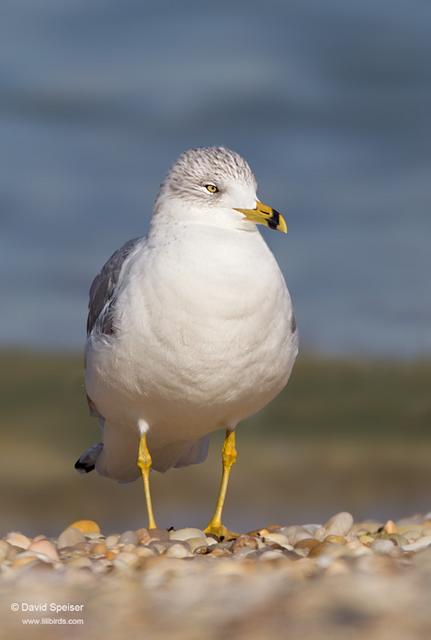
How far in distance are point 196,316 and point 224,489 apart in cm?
163

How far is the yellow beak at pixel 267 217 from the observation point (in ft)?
23.2

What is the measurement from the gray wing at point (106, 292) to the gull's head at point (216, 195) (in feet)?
1.57

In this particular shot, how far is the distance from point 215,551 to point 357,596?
190 cm

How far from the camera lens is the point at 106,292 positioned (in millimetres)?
7723

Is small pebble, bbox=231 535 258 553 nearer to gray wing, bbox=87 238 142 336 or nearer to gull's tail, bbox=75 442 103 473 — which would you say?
gray wing, bbox=87 238 142 336

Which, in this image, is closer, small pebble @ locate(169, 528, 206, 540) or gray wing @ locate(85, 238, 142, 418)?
small pebble @ locate(169, 528, 206, 540)

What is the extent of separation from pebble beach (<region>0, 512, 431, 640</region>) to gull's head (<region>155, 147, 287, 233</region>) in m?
1.92

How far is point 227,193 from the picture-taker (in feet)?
23.7

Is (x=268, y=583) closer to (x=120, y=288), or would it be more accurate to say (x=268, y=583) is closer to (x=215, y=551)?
(x=215, y=551)

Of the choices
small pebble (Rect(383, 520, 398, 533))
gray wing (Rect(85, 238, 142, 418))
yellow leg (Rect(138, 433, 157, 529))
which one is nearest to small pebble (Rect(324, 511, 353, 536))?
small pebble (Rect(383, 520, 398, 533))

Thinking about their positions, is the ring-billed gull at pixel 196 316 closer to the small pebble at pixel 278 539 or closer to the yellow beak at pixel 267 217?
the yellow beak at pixel 267 217

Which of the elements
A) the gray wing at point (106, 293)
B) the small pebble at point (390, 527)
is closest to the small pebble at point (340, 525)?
the small pebble at point (390, 527)

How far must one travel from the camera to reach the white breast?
269 inches

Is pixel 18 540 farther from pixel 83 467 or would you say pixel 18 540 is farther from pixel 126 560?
pixel 83 467
